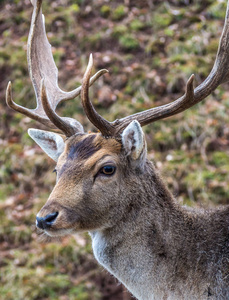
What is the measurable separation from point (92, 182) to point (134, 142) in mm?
589

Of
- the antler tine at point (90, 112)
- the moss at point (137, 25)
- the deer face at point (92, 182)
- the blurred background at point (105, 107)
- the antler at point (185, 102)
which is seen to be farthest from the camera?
the moss at point (137, 25)

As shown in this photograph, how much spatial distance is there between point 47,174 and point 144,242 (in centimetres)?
566

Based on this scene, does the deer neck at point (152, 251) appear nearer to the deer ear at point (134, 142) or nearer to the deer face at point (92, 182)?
the deer face at point (92, 182)

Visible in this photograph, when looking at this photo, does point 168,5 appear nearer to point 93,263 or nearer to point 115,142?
point 93,263

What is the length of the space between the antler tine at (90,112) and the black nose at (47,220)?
3.40ft

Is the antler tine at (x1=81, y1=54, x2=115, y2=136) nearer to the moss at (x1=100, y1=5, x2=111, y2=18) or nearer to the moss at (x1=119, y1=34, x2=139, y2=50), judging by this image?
the moss at (x1=119, y1=34, x2=139, y2=50)

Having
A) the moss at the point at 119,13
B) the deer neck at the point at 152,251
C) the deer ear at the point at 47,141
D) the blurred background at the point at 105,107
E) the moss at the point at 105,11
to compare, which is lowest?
the blurred background at the point at 105,107

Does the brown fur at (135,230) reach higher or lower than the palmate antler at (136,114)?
lower

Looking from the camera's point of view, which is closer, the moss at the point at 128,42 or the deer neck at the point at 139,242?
the deer neck at the point at 139,242

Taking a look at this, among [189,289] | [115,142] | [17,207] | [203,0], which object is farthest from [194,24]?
[189,289]

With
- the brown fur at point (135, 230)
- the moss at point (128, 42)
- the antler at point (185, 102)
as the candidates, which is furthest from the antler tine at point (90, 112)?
the moss at point (128, 42)

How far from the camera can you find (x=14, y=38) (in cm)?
1305

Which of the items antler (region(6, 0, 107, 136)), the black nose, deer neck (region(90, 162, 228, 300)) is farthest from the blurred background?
the black nose

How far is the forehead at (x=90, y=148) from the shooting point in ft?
15.7
